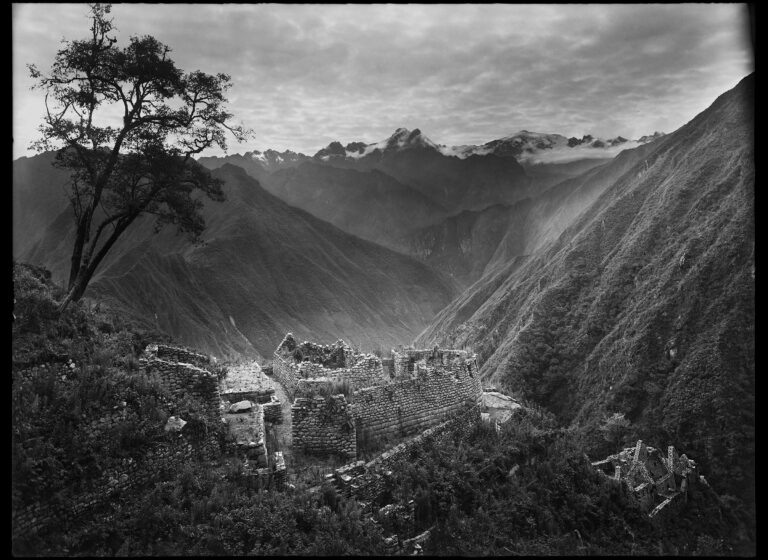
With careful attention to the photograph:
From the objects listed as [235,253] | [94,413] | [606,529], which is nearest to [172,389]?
[94,413]

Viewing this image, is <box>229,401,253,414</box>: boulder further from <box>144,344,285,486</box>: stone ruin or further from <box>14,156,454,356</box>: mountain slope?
<box>14,156,454,356</box>: mountain slope

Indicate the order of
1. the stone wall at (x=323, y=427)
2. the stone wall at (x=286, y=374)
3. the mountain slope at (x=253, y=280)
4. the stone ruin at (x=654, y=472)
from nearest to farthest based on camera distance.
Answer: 1. the stone wall at (x=323, y=427)
2. the stone wall at (x=286, y=374)
3. the stone ruin at (x=654, y=472)
4. the mountain slope at (x=253, y=280)

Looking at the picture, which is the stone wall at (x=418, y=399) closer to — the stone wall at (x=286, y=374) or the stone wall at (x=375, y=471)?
the stone wall at (x=375, y=471)

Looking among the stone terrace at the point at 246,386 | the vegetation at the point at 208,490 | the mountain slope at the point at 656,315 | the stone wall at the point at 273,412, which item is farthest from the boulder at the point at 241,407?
the mountain slope at the point at 656,315

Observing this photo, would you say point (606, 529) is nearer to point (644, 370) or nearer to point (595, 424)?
point (595, 424)

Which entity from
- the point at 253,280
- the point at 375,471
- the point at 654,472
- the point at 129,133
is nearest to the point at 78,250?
the point at 129,133

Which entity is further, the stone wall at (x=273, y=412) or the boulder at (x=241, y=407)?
the stone wall at (x=273, y=412)

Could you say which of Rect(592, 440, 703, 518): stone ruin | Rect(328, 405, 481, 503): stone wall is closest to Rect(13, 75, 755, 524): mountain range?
Rect(592, 440, 703, 518): stone ruin

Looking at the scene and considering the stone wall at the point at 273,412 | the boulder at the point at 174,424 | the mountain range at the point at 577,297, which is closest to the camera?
the boulder at the point at 174,424
